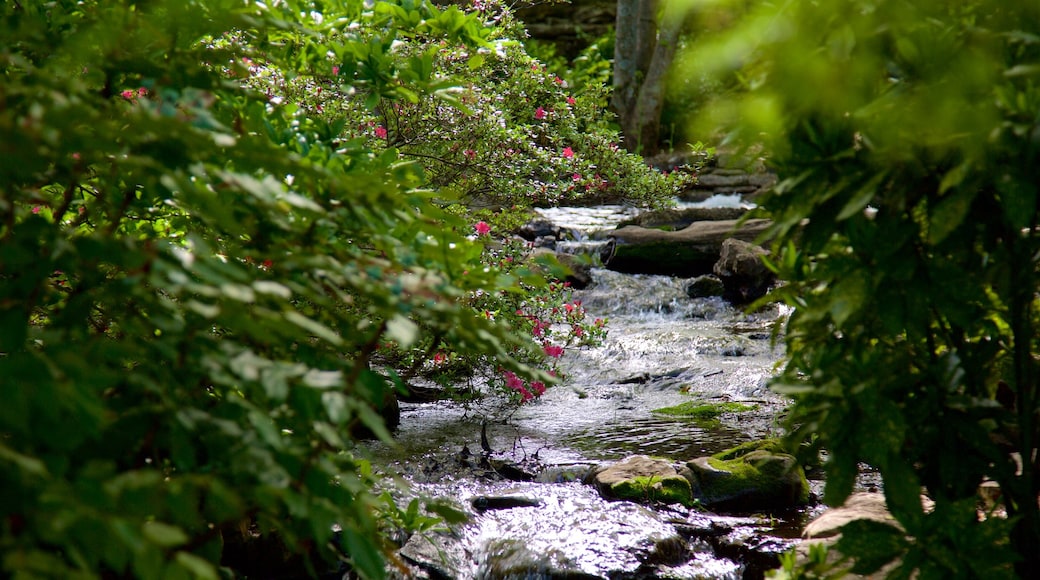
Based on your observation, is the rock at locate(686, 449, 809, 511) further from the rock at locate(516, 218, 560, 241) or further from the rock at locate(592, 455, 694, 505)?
the rock at locate(516, 218, 560, 241)

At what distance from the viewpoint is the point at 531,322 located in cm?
599

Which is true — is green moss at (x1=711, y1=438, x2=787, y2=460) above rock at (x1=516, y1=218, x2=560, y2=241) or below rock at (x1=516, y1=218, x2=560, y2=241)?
below

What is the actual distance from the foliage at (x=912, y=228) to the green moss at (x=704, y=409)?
17.2 ft

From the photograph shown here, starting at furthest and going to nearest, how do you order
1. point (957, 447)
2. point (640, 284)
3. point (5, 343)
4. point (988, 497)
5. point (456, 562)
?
point (640, 284), point (456, 562), point (988, 497), point (957, 447), point (5, 343)

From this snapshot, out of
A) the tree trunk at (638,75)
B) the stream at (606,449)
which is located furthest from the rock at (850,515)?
the tree trunk at (638,75)

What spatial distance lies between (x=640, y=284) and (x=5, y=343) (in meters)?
10.4

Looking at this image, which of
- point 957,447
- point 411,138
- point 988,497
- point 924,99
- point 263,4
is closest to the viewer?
point 924,99

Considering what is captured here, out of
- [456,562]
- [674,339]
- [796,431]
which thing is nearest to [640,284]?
[674,339]

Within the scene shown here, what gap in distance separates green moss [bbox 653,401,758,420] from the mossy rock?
2.08 m

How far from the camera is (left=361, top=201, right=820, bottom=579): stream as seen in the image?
4.29 m

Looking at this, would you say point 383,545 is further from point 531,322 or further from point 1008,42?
point 531,322

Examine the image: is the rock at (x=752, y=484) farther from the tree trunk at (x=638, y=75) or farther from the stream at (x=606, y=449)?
the tree trunk at (x=638, y=75)

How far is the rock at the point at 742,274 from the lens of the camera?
1058 cm

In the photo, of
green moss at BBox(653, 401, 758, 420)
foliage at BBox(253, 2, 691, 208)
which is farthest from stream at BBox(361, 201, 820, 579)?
foliage at BBox(253, 2, 691, 208)
